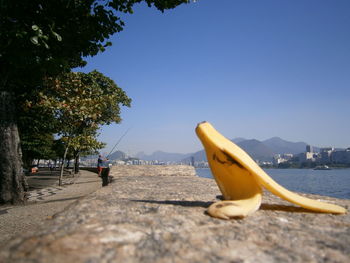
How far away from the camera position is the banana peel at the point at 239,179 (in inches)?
91.4

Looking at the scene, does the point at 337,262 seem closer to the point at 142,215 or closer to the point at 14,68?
the point at 142,215

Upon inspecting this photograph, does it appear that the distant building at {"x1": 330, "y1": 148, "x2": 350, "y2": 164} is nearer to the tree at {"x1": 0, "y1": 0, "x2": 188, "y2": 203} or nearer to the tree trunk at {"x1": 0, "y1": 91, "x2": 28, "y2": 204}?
the tree at {"x1": 0, "y1": 0, "x2": 188, "y2": 203}

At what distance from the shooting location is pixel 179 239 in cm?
154

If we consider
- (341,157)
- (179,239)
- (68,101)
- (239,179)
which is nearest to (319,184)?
(68,101)

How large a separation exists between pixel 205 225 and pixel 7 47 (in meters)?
7.32

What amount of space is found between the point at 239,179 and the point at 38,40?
6704mm

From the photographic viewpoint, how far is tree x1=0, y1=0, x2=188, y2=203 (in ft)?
20.5

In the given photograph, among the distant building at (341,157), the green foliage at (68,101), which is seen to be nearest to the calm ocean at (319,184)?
the green foliage at (68,101)

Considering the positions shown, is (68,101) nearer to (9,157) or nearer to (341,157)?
(9,157)

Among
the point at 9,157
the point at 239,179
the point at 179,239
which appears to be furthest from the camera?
the point at 9,157

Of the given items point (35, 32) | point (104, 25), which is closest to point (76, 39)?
point (104, 25)

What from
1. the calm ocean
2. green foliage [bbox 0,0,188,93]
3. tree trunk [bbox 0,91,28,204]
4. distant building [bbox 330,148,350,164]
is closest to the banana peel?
green foliage [bbox 0,0,188,93]

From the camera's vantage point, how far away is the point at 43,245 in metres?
1.33

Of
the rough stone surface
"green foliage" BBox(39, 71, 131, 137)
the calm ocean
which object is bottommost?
the calm ocean
